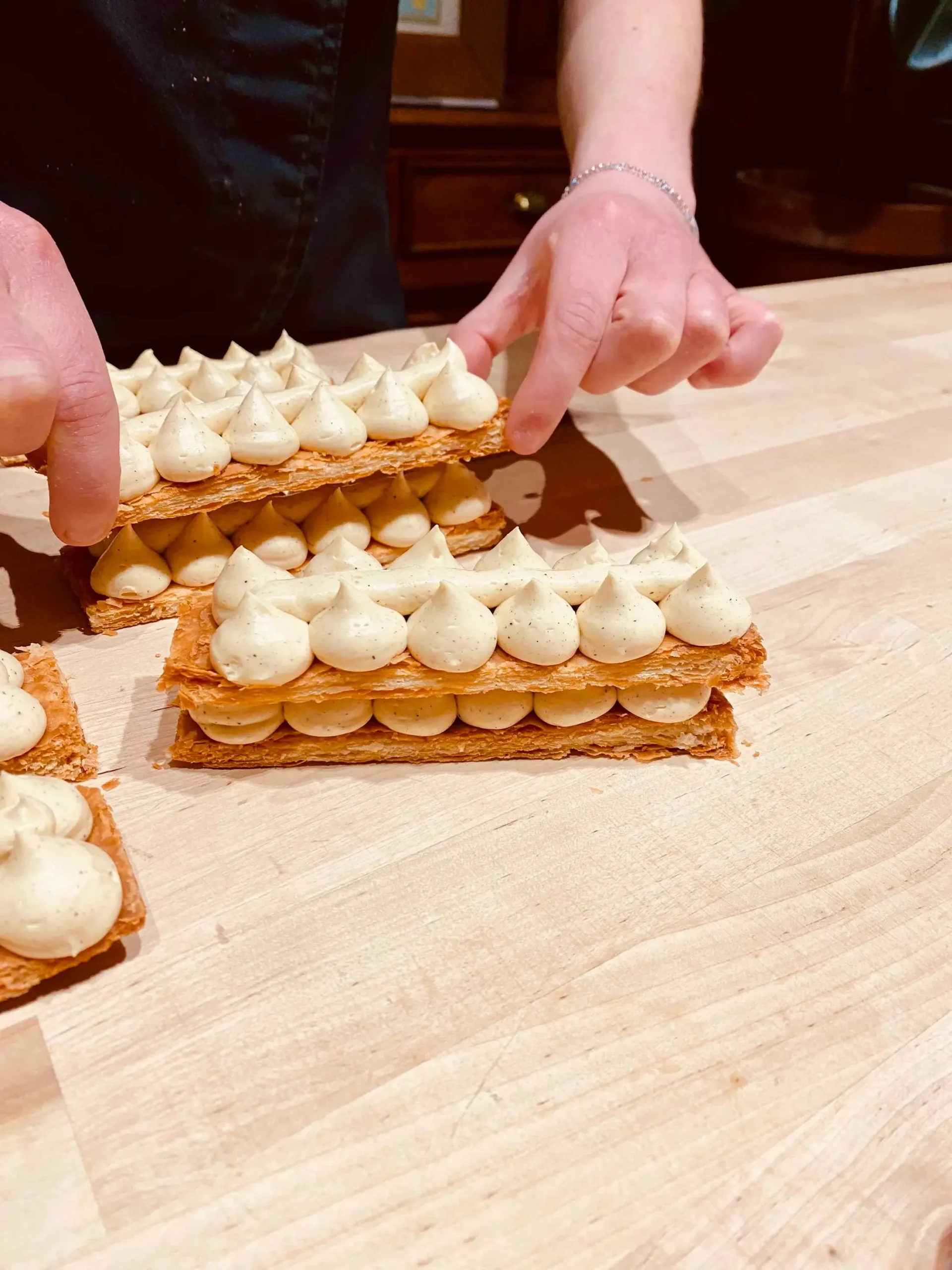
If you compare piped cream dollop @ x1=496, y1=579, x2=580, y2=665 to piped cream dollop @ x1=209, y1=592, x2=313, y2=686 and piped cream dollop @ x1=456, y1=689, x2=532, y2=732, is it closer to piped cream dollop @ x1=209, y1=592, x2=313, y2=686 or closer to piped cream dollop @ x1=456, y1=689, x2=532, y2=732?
piped cream dollop @ x1=456, y1=689, x2=532, y2=732

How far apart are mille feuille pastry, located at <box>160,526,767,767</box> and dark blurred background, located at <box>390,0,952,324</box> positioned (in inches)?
132

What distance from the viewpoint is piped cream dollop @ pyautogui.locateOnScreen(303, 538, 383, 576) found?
5.05 ft

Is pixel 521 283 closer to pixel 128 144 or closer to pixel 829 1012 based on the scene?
pixel 128 144

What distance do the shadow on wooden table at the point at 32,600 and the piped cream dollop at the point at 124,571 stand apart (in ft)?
0.28

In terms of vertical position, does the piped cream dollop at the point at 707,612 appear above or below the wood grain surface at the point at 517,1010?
above

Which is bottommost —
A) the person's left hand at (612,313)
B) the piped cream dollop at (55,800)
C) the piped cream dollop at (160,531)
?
the piped cream dollop at (160,531)

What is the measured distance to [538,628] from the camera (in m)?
1.40

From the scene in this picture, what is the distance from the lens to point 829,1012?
115 centimetres

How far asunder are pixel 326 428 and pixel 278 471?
12 centimetres

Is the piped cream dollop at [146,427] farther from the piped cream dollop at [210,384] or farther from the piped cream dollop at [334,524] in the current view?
the piped cream dollop at [334,524]

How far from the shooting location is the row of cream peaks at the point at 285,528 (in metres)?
1.71

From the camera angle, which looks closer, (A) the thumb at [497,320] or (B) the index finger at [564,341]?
(B) the index finger at [564,341]

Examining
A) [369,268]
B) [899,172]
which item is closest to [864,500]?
[369,268]

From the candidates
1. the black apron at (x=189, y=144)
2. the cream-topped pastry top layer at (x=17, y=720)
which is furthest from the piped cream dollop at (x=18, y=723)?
the black apron at (x=189, y=144)
